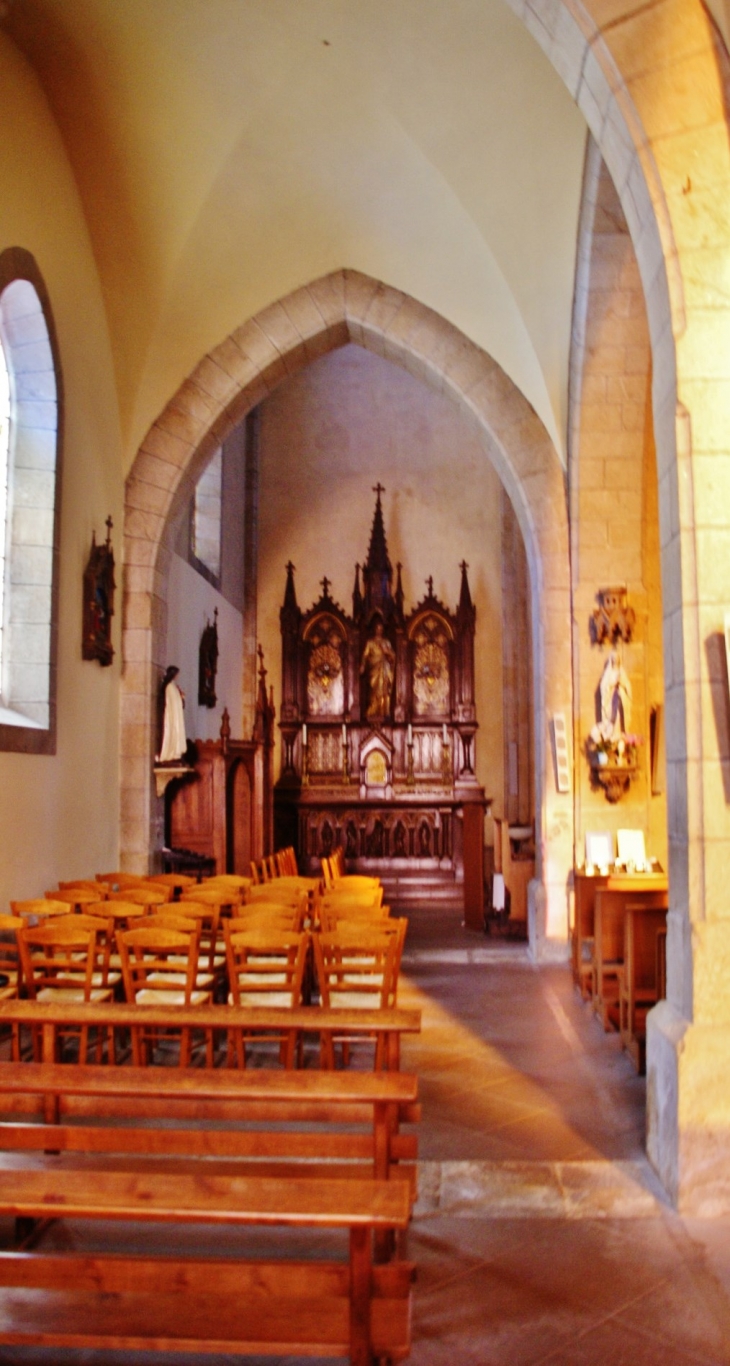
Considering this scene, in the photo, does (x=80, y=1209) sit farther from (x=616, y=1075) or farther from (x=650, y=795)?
(x=650, y=795)

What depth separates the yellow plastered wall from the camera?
7.19 m

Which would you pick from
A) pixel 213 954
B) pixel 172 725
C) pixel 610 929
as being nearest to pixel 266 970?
pixel 213 954

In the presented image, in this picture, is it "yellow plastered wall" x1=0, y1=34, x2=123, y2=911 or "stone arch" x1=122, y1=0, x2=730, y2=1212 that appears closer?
"stone arch" x1=122, y1=0, x2=730, y2=1212

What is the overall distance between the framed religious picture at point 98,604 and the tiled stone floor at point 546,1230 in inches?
172

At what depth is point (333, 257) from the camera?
1008 centimetres

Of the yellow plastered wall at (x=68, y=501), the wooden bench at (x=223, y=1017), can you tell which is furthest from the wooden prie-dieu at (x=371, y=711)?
the wooden bench at (x=223, y=1017)

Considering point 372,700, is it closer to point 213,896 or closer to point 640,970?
point 213,896

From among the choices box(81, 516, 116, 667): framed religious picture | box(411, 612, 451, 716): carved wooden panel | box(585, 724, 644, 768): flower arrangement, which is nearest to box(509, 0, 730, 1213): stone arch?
box(585, 724, 644, 768): flower arrangement

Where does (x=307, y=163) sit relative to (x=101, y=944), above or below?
above

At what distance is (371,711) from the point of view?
15125 mm

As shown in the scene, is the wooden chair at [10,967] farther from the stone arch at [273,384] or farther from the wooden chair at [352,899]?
the stone arch at [273,384]

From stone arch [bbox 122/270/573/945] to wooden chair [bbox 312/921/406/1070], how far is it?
4.42m

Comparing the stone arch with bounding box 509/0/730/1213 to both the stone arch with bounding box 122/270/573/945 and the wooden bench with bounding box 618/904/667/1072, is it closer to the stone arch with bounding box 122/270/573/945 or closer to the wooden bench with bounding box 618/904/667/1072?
the wooden bench with bounding box 618/904/667/1072

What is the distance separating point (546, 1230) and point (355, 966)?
1.67 meters
